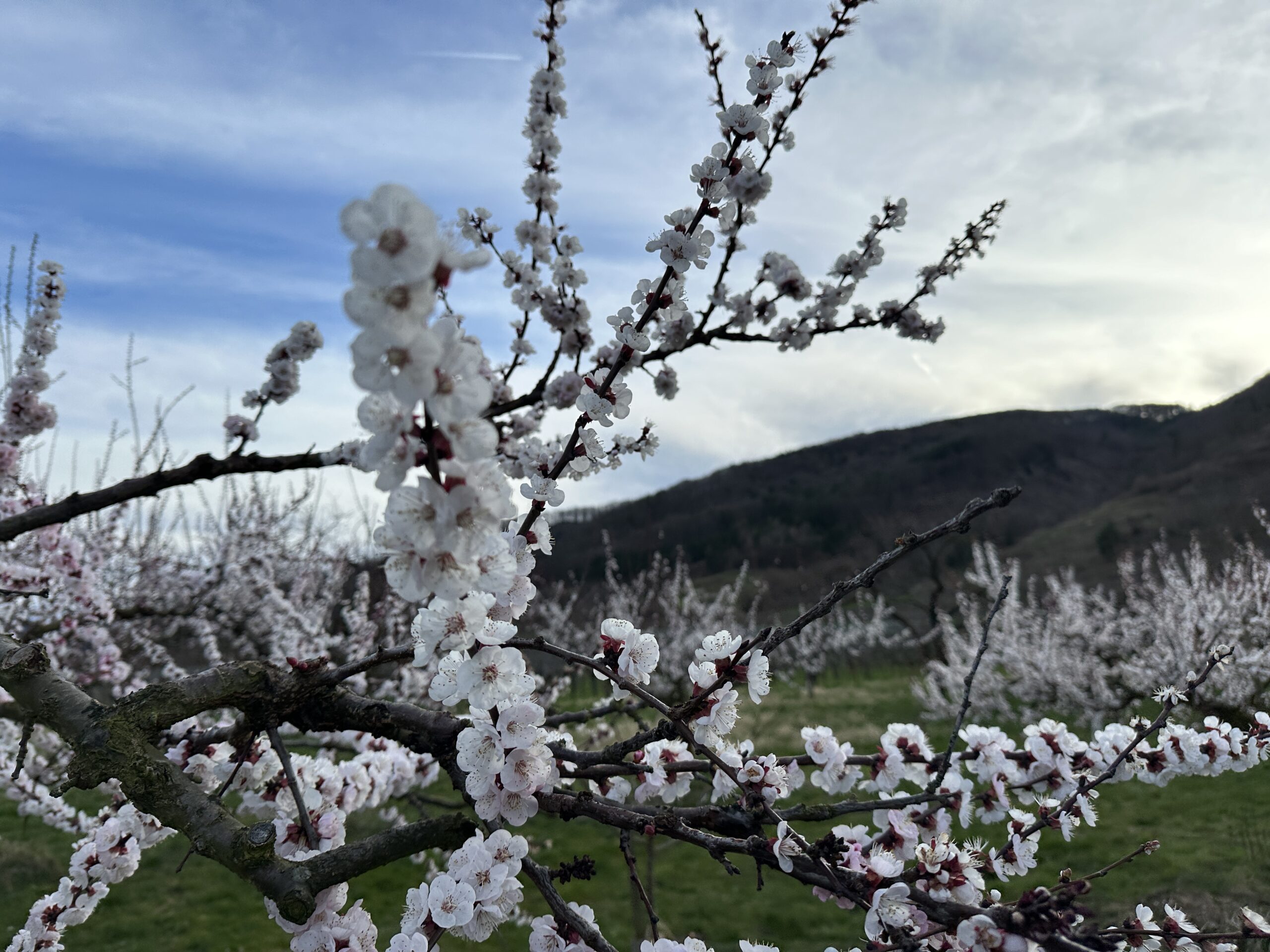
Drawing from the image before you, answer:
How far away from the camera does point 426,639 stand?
1292mm

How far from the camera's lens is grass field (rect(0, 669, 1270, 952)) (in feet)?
21.2

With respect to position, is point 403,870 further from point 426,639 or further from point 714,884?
point 426,639

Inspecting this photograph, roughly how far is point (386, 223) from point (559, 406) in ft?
9.63

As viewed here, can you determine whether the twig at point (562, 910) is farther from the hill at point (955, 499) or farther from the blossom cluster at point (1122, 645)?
the hill at point (955, 499)

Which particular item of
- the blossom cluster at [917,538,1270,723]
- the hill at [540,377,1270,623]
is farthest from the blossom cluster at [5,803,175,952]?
the hill at [540,377,1270,623]

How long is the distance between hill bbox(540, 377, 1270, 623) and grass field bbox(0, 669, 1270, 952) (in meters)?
18.2

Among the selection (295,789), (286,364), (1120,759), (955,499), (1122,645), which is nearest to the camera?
(295,789)

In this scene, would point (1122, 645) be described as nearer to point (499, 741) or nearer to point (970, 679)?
point (970, 679)

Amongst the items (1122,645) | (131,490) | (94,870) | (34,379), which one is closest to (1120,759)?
(94,870)

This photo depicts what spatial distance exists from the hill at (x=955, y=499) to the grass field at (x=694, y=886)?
18.2m

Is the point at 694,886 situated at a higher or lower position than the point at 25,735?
lower

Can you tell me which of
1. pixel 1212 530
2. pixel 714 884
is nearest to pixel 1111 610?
pixel 714 884

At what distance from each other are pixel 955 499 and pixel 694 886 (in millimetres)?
54673

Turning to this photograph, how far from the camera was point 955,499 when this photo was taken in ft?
186
